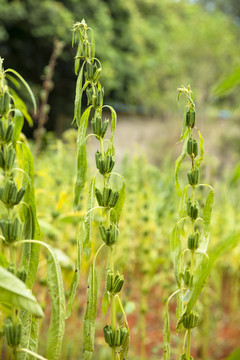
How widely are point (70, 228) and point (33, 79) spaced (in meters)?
8.19

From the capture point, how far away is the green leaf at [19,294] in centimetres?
41

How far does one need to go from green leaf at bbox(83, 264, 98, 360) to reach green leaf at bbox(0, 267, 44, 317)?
144mm

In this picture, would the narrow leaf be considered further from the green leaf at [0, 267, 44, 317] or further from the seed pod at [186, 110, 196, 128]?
the seed pod at [186, 110, 196, 128]

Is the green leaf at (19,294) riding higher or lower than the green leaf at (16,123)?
lower

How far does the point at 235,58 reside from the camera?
10.9 meters

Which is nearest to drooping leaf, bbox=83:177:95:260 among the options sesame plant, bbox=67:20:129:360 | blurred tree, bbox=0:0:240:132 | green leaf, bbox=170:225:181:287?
sesame plant, bbox=67:20:129:360

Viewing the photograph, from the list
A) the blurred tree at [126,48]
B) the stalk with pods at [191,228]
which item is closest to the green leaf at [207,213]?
the stalk with pods at [191,228]

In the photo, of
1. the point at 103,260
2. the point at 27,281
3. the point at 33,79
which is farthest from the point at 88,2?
the point at 27,281

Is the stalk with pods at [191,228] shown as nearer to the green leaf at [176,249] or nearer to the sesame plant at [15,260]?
the green leaf at [176,249]

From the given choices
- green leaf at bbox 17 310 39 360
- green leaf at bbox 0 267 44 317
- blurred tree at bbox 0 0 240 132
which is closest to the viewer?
green leaf at bbox 0 267 44 317

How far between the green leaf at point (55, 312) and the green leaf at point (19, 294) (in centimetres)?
7

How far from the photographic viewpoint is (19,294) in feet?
1.35

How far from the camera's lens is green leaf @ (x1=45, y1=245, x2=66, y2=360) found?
1.60 ft

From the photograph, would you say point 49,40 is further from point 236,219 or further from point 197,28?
point 236,219
